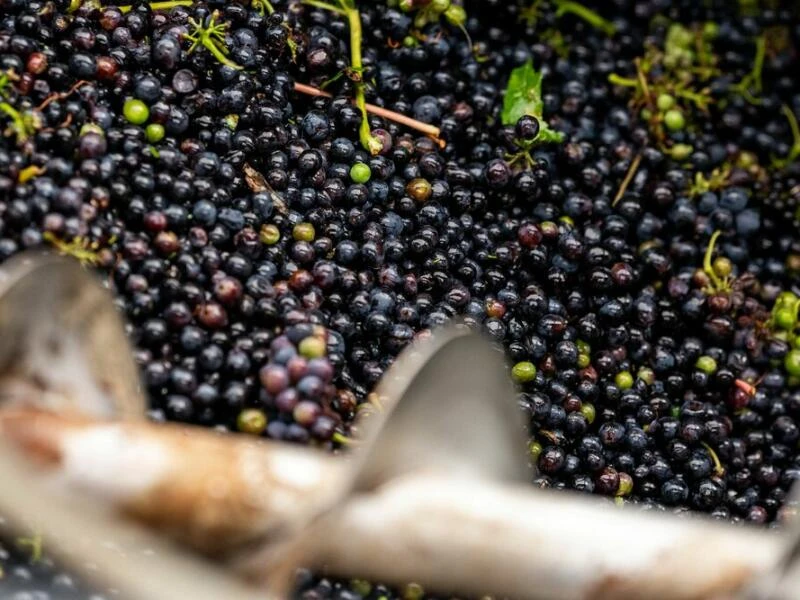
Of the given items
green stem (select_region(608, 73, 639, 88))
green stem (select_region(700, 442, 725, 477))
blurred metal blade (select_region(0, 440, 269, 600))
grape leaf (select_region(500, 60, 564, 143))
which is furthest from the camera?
green stem (select_region(608, 73, 639, 88))

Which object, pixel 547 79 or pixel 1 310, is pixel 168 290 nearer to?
pixel 1 310

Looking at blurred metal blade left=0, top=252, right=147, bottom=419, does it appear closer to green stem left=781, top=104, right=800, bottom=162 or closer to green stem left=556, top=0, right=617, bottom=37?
green stem left=556, top=0, right=617, bottom=37

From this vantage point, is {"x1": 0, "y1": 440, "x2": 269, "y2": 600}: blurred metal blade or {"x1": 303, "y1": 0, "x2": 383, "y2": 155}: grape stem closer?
{"x1": 0, "y1": 440, "x2": 269, "y2": 600}: blurred metal blade

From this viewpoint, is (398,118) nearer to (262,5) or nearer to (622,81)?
(262,5)

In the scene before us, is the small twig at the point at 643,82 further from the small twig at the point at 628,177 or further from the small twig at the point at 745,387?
the small twig at the point at 745,387

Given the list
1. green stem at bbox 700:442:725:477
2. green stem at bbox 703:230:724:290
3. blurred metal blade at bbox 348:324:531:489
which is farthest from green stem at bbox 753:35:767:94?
blurred metal blade at bbox 348:324:531:489

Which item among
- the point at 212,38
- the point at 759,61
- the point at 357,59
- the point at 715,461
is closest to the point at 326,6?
the point at 357,59

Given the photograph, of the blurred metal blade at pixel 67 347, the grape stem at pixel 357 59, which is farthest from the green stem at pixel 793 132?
the blurred metal blade at pixel 67 347
